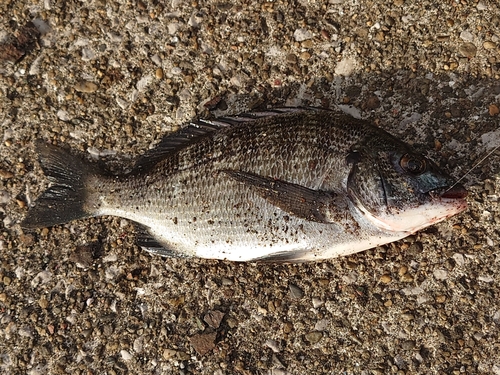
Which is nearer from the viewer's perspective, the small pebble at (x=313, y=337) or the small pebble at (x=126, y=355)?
the small pebble at (x=313, y=337)

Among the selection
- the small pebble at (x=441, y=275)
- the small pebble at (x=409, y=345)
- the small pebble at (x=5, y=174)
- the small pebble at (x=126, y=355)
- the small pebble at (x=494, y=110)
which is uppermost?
the small pebble at (x=494, y=110)

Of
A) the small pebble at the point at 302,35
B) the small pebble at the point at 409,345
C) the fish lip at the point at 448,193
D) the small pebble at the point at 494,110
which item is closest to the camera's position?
the fish lip at the point at 448,193

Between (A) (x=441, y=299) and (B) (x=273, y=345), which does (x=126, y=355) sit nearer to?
(B) (x=273, y=345)

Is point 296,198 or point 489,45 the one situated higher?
point 489,45

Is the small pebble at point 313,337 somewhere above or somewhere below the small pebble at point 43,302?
above

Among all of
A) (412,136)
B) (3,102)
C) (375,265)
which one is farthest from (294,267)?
(3,102)

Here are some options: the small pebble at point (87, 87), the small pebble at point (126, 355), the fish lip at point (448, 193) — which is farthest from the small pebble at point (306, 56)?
the small pebble at point (126, 355)

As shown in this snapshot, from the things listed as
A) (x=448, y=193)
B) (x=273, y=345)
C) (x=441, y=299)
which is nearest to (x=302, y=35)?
(x=448, y=193)

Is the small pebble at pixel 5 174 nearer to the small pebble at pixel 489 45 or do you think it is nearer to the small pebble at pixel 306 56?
the small pebble at pixel 306 56
